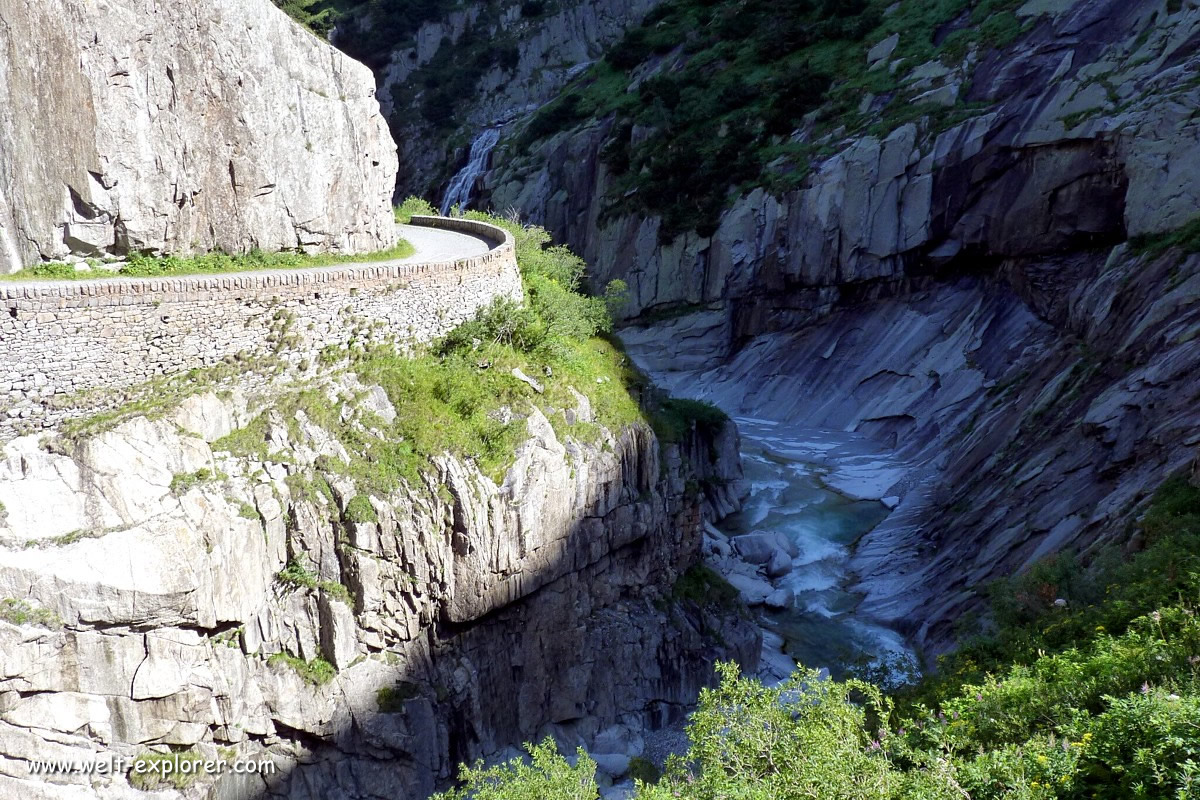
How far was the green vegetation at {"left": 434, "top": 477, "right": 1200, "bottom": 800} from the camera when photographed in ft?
31.9

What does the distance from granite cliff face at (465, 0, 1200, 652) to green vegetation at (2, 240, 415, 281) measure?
18.5 meters

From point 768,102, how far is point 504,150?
59.4 ft

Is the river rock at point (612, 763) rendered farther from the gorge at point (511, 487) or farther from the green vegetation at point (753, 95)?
the green vegetation at point (753, 95)

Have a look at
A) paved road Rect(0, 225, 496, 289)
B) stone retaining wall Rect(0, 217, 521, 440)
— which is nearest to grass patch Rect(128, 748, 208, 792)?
stone retaining wall Rect(0, 217, 521, 440)

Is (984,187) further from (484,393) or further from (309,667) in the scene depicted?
(309,667)

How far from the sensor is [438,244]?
2912cm

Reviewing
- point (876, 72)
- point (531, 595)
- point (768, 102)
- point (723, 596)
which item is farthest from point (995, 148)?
point (531, 595)

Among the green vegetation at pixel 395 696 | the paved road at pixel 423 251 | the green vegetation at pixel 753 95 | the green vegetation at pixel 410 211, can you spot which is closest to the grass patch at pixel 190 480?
the paved road at pixel 423 251

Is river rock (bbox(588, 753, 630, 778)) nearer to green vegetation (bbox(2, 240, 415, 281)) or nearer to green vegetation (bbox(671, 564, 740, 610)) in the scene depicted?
green vegetation (bbox(671, 564, 740, 610))

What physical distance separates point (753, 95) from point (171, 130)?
125 feet

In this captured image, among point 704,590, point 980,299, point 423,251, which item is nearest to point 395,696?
point 704,590

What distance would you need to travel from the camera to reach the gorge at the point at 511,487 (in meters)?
15.4

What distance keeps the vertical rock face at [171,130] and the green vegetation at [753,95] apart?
2826cm

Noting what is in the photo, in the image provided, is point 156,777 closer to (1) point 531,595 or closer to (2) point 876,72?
(1) point 531,595
